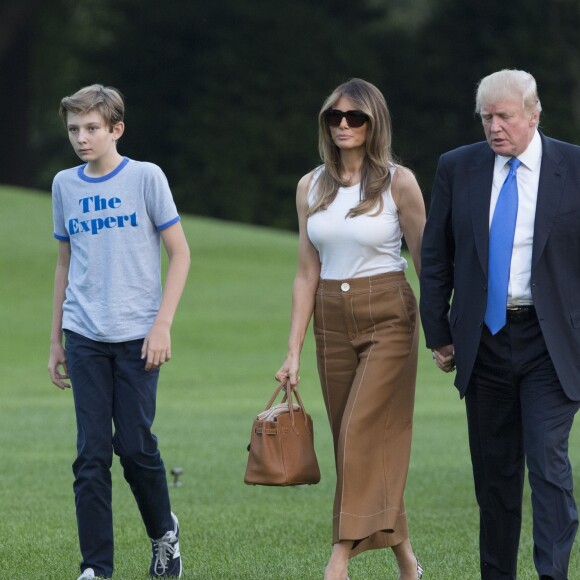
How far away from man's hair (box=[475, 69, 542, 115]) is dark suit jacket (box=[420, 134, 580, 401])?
190 millimetres

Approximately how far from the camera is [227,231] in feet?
107

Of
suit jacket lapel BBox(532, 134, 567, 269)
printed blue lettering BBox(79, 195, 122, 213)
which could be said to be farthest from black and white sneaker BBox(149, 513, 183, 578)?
suit jacket lapel BBox(532, 134, 567, 269)

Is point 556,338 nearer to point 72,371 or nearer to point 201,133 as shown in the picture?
point 72,371

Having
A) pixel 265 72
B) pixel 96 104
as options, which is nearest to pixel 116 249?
pixel 96 104

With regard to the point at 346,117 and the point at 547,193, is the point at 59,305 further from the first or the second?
the point at 547,193

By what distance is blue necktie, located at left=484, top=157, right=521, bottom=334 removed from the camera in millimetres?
5574

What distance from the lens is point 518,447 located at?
5828 mm

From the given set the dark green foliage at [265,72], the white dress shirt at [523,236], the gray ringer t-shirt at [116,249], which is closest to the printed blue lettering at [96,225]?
the gray ringer t-shirt at [116,249]

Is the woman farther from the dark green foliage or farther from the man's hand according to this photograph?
the dark green foliage

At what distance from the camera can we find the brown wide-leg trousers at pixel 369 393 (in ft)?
19.5

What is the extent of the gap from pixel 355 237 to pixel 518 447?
106 cm

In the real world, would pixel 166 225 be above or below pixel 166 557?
above

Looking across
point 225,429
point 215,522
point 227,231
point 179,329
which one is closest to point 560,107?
point 227,231

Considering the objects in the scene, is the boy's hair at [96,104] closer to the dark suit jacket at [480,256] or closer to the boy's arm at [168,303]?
the boy's arm at [168,303]
